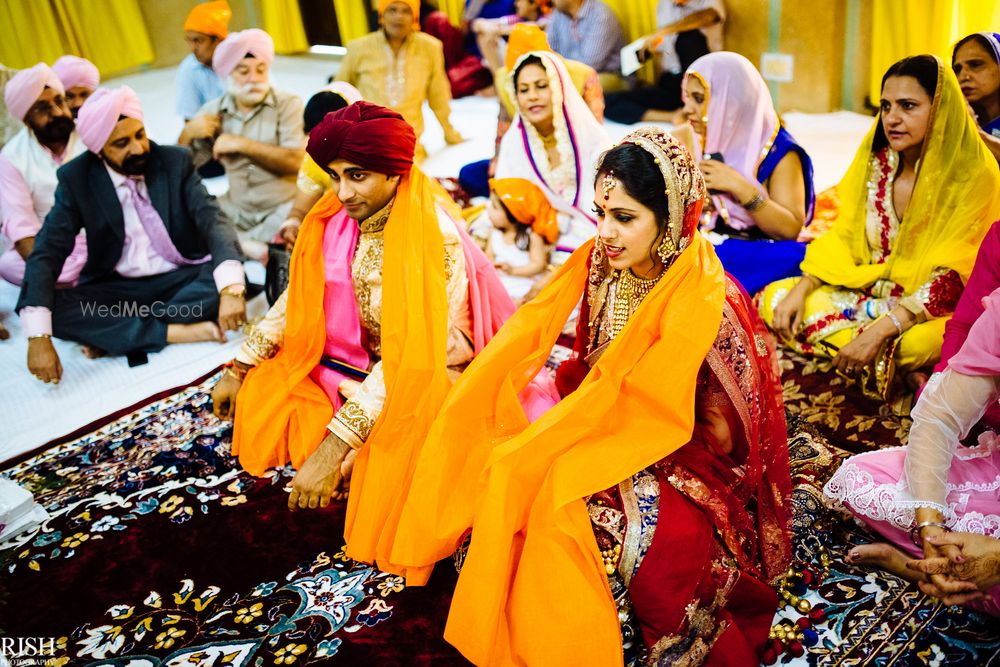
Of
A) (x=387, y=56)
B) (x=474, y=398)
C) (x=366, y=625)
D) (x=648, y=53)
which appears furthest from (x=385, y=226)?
(x=648, y=53)

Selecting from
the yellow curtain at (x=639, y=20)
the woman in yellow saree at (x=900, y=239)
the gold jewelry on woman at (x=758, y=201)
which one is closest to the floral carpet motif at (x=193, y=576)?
Answer: the woman in yellow saree at (x=900, y=239)

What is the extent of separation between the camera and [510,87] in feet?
12.8

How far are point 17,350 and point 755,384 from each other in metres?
3.39

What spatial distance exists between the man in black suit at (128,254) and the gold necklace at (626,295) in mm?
1877

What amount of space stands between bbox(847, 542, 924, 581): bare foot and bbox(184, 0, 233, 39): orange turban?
468 cm

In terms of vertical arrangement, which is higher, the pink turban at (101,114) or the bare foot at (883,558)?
the pink turban at (101,114)

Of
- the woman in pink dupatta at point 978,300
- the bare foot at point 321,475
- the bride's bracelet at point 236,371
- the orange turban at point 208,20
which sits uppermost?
the orange turban at point 208,20

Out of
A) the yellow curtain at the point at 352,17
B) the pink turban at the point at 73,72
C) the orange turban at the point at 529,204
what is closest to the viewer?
the orange turban at the point at 529,204

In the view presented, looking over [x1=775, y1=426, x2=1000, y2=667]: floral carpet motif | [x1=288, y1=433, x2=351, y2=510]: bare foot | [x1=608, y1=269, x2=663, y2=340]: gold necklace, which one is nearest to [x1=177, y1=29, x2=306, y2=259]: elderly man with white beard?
[x1=288, y1=433, x2=351, y2=510]: bare foot

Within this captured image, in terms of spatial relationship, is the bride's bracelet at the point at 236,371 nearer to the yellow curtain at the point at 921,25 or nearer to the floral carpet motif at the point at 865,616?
the floral carpet motif at the point at 865,616

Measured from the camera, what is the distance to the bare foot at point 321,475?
8.05 ft

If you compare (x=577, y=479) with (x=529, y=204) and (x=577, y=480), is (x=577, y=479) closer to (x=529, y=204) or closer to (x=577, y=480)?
(x=577, y=480)

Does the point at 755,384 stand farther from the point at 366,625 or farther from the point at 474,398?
the point at 366,625

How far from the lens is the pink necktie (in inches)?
141
